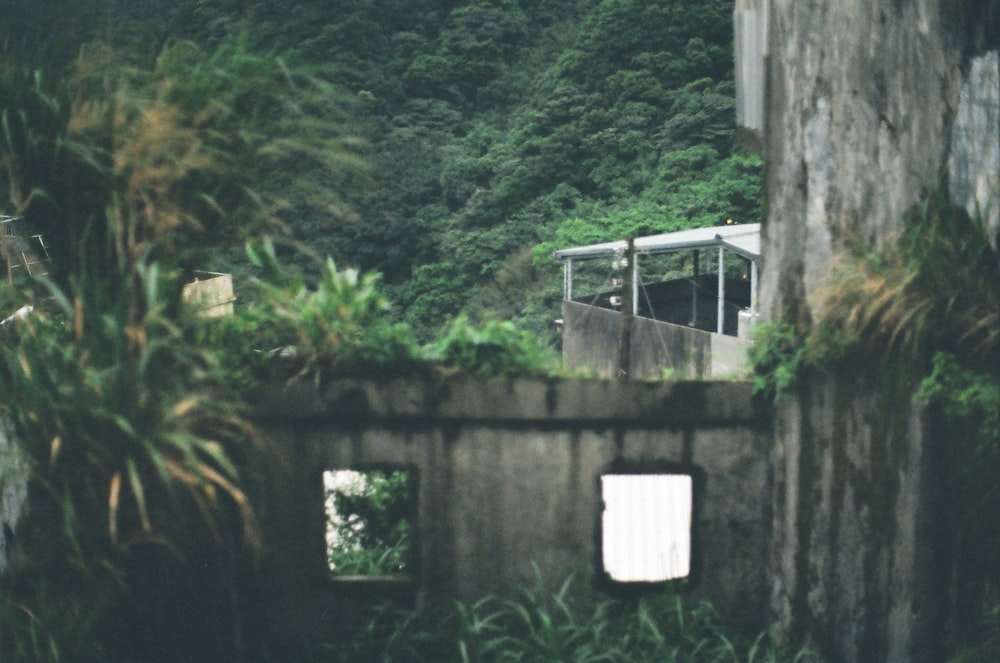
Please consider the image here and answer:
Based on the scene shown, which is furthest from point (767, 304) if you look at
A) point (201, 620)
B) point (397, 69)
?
point (397, 69)

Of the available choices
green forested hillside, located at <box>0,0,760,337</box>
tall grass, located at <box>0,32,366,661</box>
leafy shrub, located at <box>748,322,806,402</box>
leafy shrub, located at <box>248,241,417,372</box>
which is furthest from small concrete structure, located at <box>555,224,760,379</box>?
tall grass, located at <box>0,32,366,661</box>

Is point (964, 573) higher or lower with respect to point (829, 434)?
lower

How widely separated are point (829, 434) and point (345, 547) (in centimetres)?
329

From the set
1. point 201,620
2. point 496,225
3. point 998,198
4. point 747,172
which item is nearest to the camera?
point 998,198

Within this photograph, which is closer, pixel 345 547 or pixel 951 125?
pixel 951 125

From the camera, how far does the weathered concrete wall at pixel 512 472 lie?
5.52 meters

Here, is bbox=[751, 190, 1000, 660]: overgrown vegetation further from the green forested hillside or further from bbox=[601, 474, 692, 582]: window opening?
the green forested hillside

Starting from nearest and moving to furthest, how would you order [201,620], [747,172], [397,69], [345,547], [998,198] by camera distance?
[998,198] → [201,620] → [345,547] → [747,172] → [397,69]

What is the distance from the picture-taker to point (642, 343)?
1545 cm

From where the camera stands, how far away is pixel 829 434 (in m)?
5.44

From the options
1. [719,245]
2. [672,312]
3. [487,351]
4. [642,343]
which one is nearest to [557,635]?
[487,351]

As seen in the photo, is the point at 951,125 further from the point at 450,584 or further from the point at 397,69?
the point at 397,69

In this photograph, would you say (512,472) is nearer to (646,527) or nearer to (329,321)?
A: (646,527)

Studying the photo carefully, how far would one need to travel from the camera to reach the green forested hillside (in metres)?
28.0
